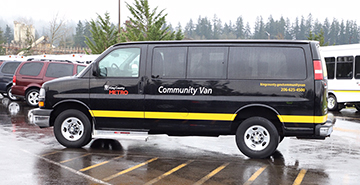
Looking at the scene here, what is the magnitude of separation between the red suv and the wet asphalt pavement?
6.63m

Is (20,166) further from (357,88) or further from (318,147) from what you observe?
(357,88)

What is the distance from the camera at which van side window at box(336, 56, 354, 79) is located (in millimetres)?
17719

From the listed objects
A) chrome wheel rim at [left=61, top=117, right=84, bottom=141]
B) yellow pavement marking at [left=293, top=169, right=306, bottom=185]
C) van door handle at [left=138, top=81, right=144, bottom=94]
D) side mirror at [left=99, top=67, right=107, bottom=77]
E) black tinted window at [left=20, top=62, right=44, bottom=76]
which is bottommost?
yellow pavement marking at [left=293, top=169, right=306, bottom=185]

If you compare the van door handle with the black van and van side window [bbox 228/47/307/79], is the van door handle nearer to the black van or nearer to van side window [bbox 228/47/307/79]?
the black van

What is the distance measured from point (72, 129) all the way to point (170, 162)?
2429 millimetres

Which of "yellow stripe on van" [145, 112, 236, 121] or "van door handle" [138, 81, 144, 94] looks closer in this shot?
"yellow stripe on van" [145, 112, 236, 121]

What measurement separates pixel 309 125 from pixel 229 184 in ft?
7.85

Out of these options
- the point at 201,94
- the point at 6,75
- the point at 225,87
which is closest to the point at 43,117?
the point at 201,94

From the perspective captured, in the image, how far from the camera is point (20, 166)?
270 inches

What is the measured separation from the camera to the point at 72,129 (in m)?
8.53

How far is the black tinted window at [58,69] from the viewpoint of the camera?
16.5 m

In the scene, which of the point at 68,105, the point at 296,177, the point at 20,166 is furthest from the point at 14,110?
the point at 296,177

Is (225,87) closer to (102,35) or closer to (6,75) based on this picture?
(6,75)

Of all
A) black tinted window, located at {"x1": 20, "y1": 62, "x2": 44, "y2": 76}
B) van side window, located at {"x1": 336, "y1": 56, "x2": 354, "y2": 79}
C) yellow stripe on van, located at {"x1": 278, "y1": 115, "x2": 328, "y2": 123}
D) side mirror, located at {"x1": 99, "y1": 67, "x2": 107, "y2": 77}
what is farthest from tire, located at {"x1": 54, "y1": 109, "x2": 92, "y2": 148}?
van side window, located at {"x1": 336, "y1": 56, "x2": 354, "y2": 79}
